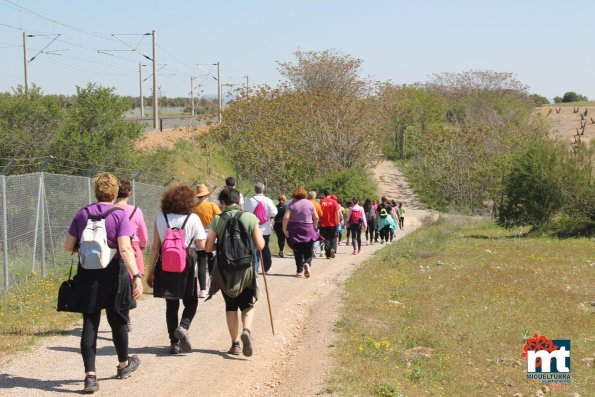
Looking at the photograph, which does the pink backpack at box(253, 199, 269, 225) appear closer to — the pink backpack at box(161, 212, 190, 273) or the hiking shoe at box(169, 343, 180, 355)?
the hiking shoe at box(169, 343, 180, 355)

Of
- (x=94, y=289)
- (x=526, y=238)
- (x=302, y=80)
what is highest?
(x=302, y=80)

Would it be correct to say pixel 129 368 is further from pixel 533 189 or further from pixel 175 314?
pixel 533 189

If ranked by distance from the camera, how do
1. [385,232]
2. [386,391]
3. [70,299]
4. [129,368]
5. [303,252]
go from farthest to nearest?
[385,232] → [303,252] → [129,368] → [386,391] → [70,299]

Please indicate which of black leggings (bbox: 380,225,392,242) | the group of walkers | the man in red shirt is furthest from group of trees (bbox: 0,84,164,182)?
the group of walkers

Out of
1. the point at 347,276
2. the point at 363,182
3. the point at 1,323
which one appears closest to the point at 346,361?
the point at 1,323

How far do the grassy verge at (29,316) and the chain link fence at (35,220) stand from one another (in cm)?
29

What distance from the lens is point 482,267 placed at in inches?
762

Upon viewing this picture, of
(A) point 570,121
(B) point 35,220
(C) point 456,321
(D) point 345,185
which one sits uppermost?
(A) point 570,121

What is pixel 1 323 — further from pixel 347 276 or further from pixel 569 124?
pixel 569 124

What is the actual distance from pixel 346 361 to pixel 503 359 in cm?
232

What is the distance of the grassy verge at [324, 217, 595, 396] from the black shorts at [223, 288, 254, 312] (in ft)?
3.82

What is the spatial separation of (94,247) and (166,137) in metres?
53.3

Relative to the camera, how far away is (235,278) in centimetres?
901

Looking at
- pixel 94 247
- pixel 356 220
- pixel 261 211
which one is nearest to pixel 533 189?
pixel 356 220
